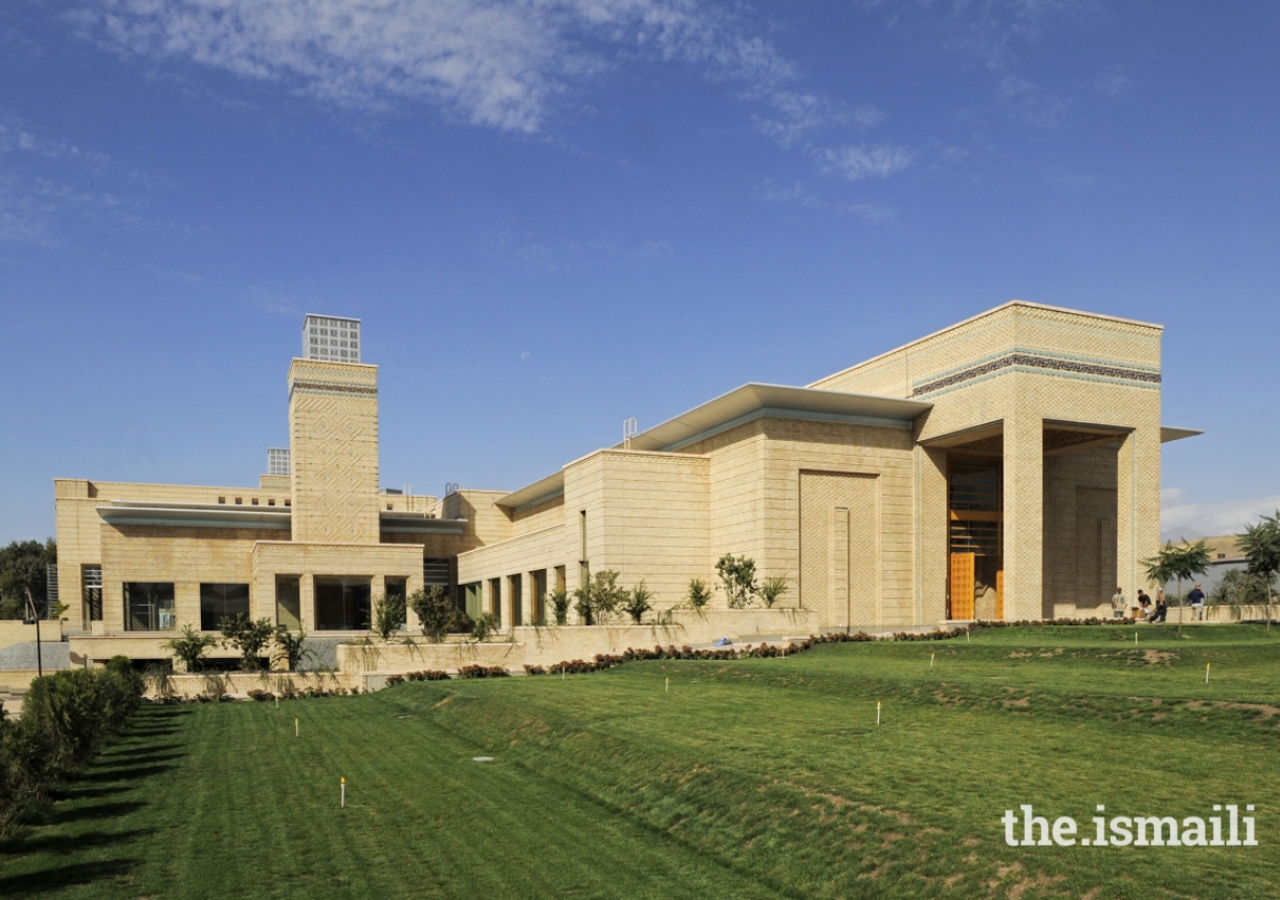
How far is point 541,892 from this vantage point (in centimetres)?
1020

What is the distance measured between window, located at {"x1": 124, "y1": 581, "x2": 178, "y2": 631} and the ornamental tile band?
40712 millimetres

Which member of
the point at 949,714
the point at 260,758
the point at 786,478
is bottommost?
the point at 260,758

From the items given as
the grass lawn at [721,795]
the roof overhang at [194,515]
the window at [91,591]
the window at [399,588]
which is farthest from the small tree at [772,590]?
the window at [91,591]

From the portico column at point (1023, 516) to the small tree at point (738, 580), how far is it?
893 cm

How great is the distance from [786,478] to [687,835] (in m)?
27.1

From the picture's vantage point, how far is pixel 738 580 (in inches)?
1443

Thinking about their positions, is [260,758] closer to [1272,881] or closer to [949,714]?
[949,714]

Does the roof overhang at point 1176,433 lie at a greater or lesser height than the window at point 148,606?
greater

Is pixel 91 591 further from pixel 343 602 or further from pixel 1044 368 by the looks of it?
pixel 1044 368

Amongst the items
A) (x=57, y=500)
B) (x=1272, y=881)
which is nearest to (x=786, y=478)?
(x=1272, y=881)

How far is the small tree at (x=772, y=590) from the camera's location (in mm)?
35969

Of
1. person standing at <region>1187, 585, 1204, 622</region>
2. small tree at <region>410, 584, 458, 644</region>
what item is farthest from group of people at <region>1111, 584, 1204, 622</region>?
small tree at <region>410, 584, 458, 644</region>

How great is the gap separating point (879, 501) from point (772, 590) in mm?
6990

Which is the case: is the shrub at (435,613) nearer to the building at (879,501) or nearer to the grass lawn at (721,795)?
the building at (879,501)
